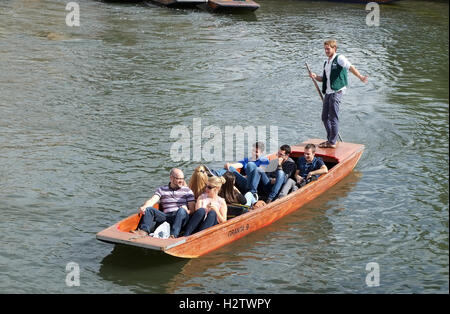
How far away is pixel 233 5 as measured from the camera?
90.8 feet

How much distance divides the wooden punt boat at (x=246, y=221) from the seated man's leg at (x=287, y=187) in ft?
0.49

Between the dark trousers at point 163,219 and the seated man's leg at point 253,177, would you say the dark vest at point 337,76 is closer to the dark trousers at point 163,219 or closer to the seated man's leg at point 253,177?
the seated man's leg at point 253,177

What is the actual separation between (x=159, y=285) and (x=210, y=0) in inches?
822

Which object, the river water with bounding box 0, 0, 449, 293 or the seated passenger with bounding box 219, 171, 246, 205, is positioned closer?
the river water with bounding box 0, 0, 449, 293

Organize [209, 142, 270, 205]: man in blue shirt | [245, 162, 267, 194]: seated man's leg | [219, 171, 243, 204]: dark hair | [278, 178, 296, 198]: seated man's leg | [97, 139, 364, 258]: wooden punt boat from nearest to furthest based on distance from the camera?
[97, 139, 364, 258]: wooden punt boat < [219, 171, 243, 204]: dark hair < [209, 142, 270, 205]: man in blue shirt < [245, 162, 267, 194]: seated man's leg < [278, 178, 296, 198]: seated man's leg

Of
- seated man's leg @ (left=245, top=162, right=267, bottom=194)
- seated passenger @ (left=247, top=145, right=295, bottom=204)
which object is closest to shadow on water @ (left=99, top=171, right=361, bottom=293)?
seated passenger @ (left=247, top=145, right=295, bottom=204)

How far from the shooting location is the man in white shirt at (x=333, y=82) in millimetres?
12406

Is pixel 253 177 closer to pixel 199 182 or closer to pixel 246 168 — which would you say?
pixel 246 168

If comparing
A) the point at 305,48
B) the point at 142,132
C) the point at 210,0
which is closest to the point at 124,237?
the point at 142,132

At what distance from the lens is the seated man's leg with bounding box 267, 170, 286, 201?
36.1 ft

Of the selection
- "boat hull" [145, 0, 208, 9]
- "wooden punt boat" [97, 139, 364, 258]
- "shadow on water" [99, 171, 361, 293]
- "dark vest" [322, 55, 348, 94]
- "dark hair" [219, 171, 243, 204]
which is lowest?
"shadow on water" [99, 171, 361, 293]

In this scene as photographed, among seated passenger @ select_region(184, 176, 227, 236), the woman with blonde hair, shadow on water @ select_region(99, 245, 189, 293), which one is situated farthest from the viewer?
the woman with blonde hair

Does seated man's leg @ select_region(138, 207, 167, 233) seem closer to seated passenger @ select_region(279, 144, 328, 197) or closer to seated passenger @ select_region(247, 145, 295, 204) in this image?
seated passenger @ select_region(247, 145, 295, 204)
